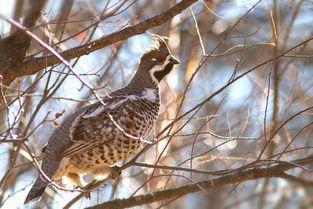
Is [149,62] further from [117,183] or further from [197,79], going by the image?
[197,79]

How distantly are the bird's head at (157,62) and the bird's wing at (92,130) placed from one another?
77cm

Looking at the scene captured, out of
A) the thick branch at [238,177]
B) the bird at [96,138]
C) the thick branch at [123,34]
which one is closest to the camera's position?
the thick branch at [238,177]

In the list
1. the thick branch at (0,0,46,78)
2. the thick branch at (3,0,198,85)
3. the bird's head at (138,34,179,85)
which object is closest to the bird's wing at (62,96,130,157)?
the bird's head at (138,34,179,85)

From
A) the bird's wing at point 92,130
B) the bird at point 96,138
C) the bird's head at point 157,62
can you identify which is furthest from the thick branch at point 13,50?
the bird's head at point 157,62

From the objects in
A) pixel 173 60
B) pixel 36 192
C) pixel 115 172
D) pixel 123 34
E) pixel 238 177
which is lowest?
pixel 238 177

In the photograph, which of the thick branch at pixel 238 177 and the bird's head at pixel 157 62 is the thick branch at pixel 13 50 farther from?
the bird's head at pixel 157 62

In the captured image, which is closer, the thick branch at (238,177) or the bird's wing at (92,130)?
the thick branch at (238,177)

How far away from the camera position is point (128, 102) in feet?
20.6

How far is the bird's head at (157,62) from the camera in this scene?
6.65 meters

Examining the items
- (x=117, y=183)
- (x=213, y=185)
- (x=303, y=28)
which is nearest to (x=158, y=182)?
(x=117, y=183)

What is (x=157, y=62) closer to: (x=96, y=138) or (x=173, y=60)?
(x=173, y=60)

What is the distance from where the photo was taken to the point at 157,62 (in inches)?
266

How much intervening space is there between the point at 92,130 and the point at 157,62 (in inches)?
41.7

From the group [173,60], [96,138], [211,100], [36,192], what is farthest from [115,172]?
[211,100]
